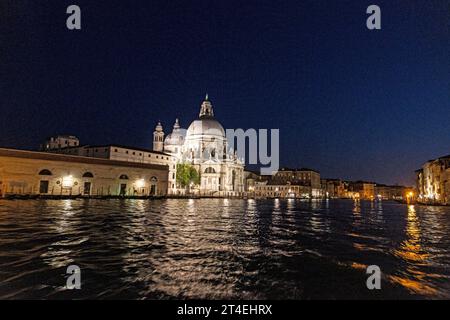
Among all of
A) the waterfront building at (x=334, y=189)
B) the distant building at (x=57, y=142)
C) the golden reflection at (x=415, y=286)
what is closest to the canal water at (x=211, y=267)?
the golden reflection at (x=415, y=286)

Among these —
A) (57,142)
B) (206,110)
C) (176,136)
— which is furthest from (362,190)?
(57,142)

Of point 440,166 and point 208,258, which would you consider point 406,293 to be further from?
point 440,166

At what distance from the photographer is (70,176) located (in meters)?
43.7

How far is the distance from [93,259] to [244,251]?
4025 millimetres

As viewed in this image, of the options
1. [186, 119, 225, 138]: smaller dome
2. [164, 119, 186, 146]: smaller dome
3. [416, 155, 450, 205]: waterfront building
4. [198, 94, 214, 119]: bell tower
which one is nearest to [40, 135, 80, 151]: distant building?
[164, 119, 186, 146]: smaller dome

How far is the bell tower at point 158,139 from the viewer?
95.1m

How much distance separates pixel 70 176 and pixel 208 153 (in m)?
51.2

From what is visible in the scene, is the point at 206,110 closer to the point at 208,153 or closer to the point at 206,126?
the point at 206,126

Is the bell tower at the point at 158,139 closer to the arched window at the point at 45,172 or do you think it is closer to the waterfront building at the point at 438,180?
the arched window at the point at 45,172

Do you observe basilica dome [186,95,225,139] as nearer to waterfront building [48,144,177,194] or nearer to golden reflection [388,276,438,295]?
waterfront building [48,144,177,194]

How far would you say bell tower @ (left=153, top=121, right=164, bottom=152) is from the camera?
9512 cm

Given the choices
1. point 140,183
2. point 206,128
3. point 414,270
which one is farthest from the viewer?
point 206,128

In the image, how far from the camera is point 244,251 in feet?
28.5
